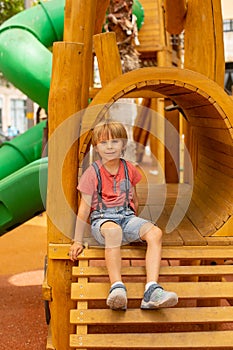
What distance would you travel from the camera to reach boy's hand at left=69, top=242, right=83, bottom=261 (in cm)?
325

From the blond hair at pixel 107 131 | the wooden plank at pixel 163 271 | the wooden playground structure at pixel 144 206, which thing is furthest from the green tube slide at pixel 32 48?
the wooden plank at pixel 163 271

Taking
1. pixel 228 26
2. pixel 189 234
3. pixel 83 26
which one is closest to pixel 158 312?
pixel 189 234

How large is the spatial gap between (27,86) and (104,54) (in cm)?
200

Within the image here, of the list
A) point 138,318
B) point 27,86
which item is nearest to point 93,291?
point 138,318

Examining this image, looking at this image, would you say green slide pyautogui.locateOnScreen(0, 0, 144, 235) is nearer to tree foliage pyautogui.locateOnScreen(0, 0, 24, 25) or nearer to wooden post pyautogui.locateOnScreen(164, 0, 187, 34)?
wooden post pyautogui.locateOnScreen(164, 0, 187, 34)

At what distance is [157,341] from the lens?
9.44 ft

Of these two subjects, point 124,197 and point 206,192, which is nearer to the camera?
point 124,197

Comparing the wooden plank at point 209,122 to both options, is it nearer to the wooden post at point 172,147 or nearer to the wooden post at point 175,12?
the wooden post at point 175,12

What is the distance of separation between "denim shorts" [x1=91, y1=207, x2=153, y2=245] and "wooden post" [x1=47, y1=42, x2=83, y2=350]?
165mm

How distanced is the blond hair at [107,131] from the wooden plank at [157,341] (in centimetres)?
119

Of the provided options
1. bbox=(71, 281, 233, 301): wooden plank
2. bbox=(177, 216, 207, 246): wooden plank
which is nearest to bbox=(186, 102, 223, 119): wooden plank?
bbox=(177, 216, 207, 246): wooden plank

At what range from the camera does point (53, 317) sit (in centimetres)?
342

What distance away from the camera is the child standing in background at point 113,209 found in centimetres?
311

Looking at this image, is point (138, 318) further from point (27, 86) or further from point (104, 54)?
point (27, 86)
